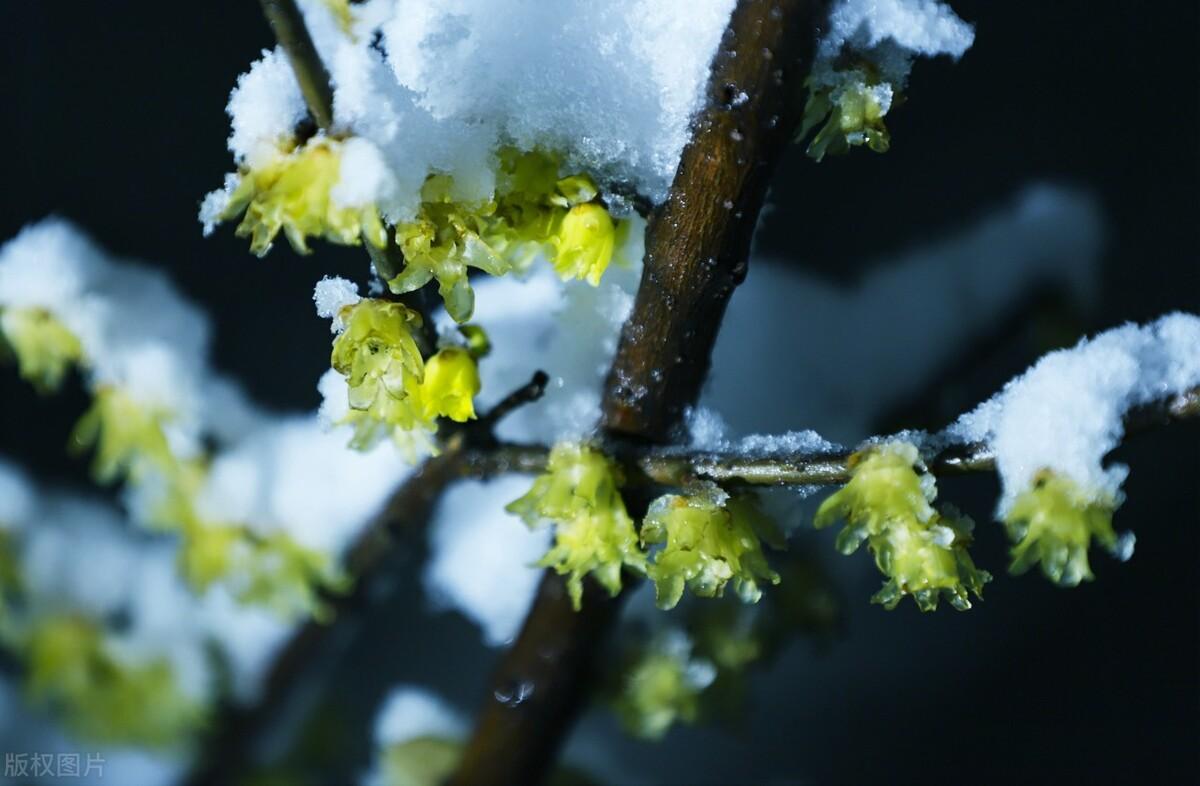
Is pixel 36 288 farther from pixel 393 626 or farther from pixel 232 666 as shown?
pixel 393 626

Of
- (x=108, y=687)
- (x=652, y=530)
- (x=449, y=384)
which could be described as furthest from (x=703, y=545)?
(x=108, y=687)

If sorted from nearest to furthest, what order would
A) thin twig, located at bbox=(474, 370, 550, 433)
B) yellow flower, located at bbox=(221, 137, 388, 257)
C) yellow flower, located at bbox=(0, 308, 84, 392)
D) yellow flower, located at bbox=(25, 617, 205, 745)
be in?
yellow flower, located at bbox=(221, 137, 388, 257), thin twig, located at bbox=(474, 370, 550, 433), yellow flower, located at bbox=(0, 308, 84, 392), yellow flower, located at bbox=(25, 617, 205, 745)

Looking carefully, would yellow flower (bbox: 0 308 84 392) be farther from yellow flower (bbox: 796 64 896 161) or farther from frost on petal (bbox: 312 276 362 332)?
yellow flower (bbox: 796 64 896 161)

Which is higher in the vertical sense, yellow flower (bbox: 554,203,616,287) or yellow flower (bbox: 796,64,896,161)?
yellow flower (bbox: 796,64,896,161)

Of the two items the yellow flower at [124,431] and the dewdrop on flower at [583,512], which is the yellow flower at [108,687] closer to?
the yellow flower at [124,431]

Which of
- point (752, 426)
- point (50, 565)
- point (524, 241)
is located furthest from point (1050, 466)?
point (50, 565)

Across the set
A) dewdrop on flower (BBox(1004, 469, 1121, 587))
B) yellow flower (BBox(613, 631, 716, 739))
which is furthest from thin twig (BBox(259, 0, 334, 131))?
yellow flower (BBox(613, 631, 716, 739))
